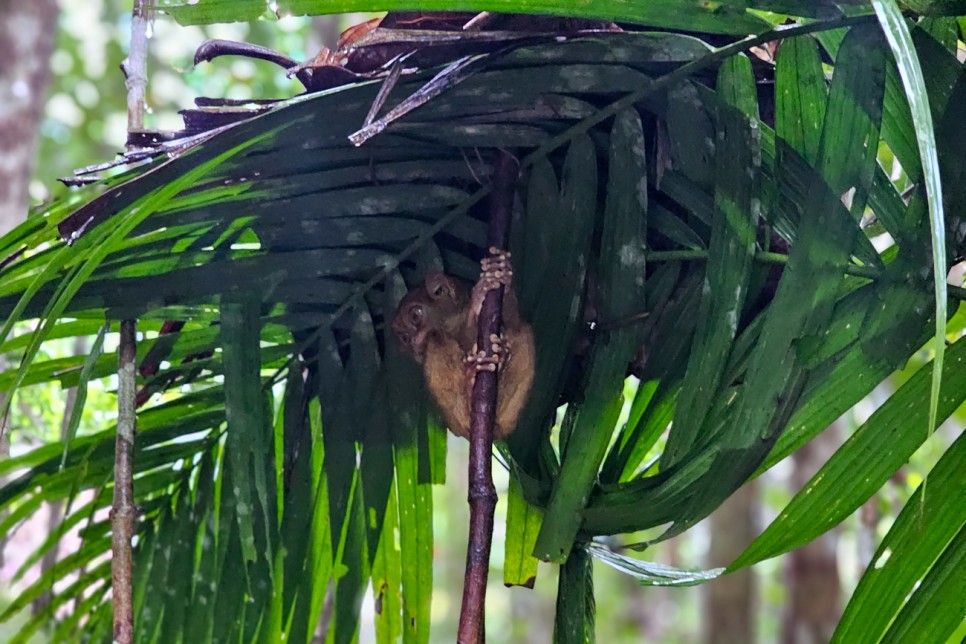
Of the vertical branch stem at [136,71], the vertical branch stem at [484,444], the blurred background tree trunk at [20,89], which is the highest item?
the blurred background tree trunk at [20,89]

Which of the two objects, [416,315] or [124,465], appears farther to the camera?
[416,315]

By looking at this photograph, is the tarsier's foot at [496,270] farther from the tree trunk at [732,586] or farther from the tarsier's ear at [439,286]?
the tree trunk at [732,586]

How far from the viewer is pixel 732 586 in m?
4.44

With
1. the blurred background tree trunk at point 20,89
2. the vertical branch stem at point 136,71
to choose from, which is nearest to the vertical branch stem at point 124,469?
the vertical branch stem at point 136,71

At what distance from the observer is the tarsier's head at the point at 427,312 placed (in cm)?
116

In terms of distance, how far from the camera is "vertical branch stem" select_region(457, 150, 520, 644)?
0.89 meters

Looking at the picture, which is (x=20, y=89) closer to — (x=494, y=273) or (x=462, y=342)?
(x=462, y=342)

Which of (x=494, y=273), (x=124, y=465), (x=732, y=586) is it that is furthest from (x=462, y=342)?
(x=732, y=586)

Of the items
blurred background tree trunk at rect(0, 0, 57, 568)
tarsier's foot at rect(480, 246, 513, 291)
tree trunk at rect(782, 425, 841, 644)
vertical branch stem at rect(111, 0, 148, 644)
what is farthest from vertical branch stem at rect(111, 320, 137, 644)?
tree trunk at rect(782, 425, 841, 644)

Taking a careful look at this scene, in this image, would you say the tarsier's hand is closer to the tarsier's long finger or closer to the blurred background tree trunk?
the tarsier's long finger

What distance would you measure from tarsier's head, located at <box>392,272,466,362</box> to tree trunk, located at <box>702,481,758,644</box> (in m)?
3.42

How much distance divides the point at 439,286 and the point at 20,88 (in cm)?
194

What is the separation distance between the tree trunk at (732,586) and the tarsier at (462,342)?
338cm

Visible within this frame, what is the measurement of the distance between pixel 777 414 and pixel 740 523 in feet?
12.7
